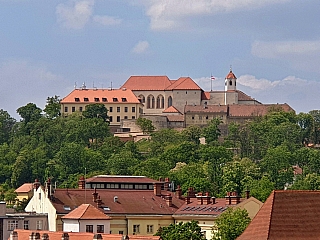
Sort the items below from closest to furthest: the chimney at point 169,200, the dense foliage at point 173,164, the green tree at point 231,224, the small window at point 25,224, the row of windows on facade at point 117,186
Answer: the green tree at point 231,224 < the small window at point 25,224 < the chimney at point 169,200 < the row of windows on facade at point 117,186 < the dense foliage at point 173,164

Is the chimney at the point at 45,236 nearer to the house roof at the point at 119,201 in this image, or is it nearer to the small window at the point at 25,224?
the small window at the point at 25,224

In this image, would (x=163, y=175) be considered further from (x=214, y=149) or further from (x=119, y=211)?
(x=119, y=211)

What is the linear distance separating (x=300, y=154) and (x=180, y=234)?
345 ft

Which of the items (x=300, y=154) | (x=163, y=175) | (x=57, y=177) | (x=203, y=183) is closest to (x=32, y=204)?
(x=203, y=183)

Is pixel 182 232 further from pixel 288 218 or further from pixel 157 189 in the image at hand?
pixel 157 189

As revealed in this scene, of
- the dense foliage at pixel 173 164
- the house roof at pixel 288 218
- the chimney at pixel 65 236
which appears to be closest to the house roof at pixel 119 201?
the chimney at pixel 65 236

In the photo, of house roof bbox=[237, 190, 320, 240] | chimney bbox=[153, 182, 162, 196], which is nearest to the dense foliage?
chimney bbox=[153, 182, 162, 196]

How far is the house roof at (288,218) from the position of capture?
6222cm

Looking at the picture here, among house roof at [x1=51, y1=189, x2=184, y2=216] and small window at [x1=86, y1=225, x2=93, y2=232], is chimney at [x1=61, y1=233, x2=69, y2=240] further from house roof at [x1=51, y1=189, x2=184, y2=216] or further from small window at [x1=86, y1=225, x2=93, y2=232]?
house roof at [x1=51, y1=189, x2=184, y2=216]

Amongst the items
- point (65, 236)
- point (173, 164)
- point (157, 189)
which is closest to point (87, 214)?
point (65, 236)

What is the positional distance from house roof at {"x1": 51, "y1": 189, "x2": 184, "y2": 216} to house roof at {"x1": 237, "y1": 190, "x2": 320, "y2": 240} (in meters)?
32.0

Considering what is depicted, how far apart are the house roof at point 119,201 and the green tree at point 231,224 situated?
10.5 metres

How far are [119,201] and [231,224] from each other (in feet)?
50.1

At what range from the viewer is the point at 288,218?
2469 inches
